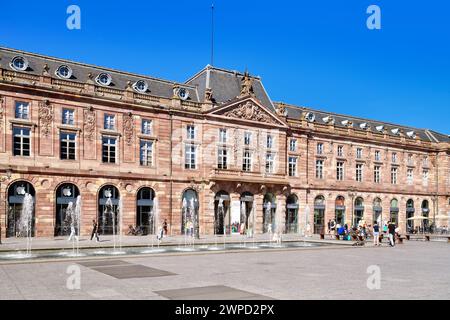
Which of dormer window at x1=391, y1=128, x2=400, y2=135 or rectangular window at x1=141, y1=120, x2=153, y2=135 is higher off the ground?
dormer window at x1=391, y1=128, x2=400, y2=135

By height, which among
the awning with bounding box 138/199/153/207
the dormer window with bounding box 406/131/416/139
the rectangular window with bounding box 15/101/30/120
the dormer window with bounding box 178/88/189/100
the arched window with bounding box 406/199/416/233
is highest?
the dormer window with bounding box 178/88/189/100

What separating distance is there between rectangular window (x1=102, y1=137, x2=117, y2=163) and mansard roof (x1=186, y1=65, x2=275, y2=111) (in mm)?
12124

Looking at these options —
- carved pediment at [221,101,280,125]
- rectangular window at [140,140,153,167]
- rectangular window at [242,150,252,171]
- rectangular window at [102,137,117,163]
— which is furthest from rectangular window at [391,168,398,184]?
rectangular window at [102,137,117,163]

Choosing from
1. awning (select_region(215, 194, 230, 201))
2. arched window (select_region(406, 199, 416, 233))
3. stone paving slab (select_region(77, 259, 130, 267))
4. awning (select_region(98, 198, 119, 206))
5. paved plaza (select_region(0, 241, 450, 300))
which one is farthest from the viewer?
arched window (select_region(406, 199, 416, 233))

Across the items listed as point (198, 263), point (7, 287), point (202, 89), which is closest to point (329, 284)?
point (198, 263)

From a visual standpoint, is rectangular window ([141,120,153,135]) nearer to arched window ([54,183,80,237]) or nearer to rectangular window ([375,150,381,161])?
arched window ([54,183,80,237])

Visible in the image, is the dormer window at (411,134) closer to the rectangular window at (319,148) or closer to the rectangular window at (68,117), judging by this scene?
the rectangular window at (319,148)

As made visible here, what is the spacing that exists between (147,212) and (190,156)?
24.6 ft

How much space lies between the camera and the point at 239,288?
14.4m

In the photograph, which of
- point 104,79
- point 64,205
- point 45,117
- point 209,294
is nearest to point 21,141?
point 45,117

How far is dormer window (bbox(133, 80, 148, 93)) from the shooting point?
4841 centimetres

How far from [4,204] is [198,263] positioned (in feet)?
79.7

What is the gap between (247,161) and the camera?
54.1 meters
